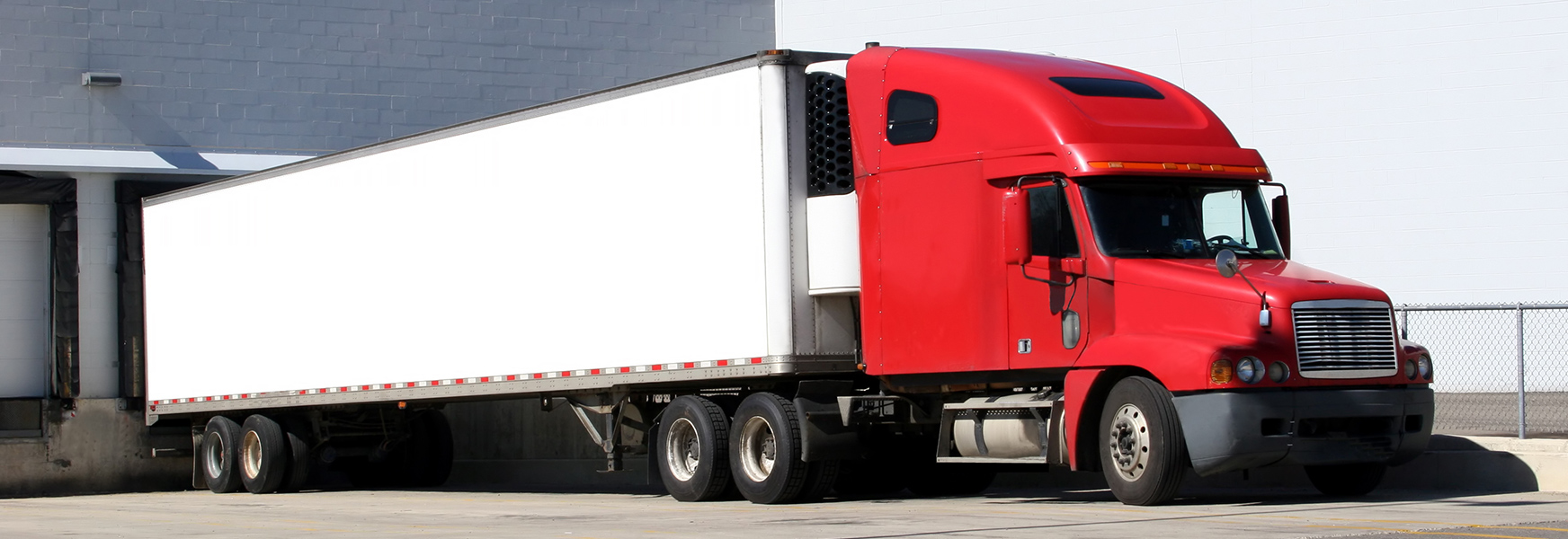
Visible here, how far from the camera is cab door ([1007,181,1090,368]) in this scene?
42.0 ft

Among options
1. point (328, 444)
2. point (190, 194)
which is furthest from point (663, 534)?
point (190, 194)

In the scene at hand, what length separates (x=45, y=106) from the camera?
24547 millimetres

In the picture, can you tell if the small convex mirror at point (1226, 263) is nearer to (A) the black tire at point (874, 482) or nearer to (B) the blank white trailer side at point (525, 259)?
(B) the blank white trailer side at point (525, 259)

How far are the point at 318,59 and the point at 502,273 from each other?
1072 centimetres

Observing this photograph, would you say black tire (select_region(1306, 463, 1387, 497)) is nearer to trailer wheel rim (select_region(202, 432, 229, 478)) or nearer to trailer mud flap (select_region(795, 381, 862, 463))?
trailer mud flap (select_region(795, 381, 862, 463))

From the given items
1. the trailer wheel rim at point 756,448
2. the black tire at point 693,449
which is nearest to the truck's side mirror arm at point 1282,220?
the trailer wheel rim at point 756,448

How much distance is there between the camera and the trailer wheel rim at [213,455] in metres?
22.5

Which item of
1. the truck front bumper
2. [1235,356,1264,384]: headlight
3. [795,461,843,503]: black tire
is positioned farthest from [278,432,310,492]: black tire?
[1235,356,1264,384]: headlight

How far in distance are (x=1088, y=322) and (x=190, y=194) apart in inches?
532

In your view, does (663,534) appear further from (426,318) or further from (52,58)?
(52,58)

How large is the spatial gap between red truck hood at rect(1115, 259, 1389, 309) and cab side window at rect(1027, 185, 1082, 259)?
0.41 m

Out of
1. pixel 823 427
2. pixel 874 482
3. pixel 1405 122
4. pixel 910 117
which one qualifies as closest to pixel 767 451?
pixel 823 427

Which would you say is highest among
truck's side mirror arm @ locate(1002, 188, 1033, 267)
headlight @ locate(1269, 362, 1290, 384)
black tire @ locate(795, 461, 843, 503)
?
truck's side mirror arm @ locate(1002, 188, 1033, 267)

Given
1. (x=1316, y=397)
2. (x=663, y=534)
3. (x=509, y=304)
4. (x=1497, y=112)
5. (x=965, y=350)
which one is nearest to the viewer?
(x=663, y=534)
